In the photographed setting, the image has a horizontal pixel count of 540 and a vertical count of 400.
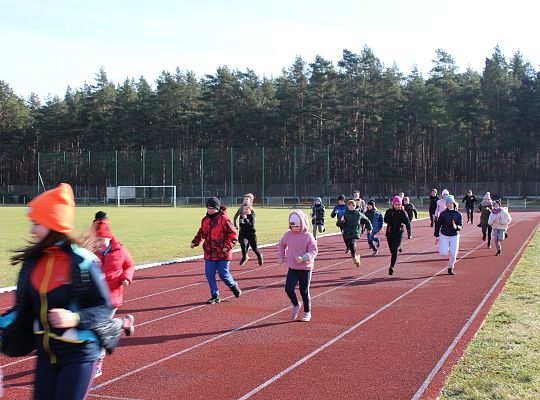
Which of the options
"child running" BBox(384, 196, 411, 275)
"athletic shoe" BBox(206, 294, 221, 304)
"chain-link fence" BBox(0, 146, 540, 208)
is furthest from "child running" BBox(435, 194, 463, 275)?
"chain-link fence" BBox(0, 146, 540, 208)

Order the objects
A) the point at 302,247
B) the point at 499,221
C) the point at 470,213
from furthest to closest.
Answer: the point at 470,213
the point at 499,221
the point at 302,247

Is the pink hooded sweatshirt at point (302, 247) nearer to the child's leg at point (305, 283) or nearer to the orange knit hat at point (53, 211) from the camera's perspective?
the child's leg at point (305, 283)

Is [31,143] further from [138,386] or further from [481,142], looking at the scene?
[138,386]

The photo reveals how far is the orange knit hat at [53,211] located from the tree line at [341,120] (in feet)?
218

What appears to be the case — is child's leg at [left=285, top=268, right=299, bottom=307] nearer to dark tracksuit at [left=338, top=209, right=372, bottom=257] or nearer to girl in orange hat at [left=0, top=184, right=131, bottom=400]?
girl in orange hat at [left=0, top=184, right=131, bottom=400]

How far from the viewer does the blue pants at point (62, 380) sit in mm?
3443

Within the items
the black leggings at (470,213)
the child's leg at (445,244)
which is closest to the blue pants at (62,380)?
the child's leg at (445,244)

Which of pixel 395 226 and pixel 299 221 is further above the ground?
pixel 299 221

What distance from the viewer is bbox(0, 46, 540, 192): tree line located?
74438 millimetres

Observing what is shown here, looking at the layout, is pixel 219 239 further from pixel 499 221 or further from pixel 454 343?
pixel 499 221

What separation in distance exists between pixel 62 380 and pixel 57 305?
1.39 ft

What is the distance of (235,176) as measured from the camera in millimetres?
71250

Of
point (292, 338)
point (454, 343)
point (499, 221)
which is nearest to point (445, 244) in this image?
point (499, 221)

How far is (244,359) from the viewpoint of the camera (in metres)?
7.10
